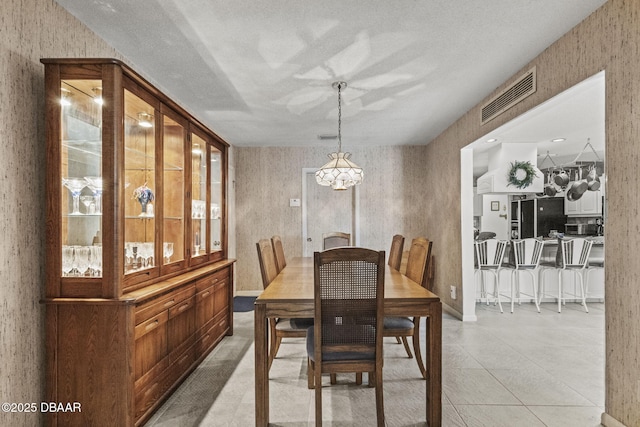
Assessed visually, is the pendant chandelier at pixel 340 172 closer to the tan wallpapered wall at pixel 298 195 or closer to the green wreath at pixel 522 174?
the tan wallpapered wall at pixel 298 195

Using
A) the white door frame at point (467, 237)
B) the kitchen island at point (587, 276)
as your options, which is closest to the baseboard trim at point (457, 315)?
the white door frame at point (467, 237)

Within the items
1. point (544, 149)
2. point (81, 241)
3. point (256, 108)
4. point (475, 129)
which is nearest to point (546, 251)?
point (544, 149)

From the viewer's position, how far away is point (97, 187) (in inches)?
81.2

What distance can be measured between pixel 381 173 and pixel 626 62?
4.31m

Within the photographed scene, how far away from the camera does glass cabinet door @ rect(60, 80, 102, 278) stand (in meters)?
2.04

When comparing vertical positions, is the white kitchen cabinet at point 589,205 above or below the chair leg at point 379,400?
above

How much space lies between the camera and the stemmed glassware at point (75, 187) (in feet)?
6.78

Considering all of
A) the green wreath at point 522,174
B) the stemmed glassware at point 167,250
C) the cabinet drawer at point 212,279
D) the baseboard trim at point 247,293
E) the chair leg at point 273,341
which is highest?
the green wreath at point 522,174

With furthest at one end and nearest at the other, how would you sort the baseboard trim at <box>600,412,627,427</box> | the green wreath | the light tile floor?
the green wreath < the light tile floor < the baseboard trim at <box>600,412,627,427</box>

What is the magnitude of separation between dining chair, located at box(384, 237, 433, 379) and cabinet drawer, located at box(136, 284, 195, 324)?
60.6 inches

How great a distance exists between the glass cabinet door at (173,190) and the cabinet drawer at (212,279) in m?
0.31

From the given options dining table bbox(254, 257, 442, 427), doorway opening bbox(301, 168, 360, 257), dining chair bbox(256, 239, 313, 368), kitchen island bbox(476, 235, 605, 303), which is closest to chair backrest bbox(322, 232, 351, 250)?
doorway opening bbox(301, 168, 360, 257)

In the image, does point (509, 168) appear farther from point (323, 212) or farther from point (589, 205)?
point (589, 205)

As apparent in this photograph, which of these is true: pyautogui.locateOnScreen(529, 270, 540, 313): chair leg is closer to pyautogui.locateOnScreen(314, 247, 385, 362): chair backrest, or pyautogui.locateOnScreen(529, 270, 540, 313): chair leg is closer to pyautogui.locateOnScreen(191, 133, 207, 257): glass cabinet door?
pyautogui.locateOnScreen(314, 247, 385, 362): chair backrest
